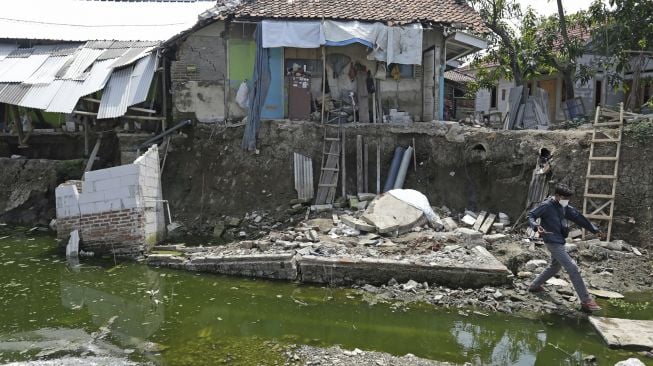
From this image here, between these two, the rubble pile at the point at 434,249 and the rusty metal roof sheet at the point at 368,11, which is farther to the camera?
the rusty metal roof sheet at the point at 368,11

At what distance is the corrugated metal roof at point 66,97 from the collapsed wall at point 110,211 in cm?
396

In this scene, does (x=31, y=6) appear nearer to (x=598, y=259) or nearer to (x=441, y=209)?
(x=441, y=209)

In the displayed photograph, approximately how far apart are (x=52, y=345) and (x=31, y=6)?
51.4 feet

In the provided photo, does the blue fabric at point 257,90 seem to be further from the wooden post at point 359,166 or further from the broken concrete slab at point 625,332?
the broken concrete slab at point 625,332

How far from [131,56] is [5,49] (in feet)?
16.6

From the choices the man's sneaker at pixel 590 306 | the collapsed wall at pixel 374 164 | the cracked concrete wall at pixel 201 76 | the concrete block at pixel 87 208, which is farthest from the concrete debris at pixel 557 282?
the cracked concrete wall at pixel 201 76

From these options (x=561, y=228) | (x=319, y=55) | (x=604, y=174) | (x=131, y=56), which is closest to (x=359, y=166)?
(x=319, y=55)

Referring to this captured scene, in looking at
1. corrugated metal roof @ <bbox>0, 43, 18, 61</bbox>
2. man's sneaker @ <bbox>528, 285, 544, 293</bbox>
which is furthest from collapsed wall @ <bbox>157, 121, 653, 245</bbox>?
corrugated metal roof @ <bbox>0, 43, 18, 61</bbox>

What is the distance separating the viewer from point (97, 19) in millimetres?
16797

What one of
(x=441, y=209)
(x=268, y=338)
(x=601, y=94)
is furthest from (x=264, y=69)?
(x=601, y=94)

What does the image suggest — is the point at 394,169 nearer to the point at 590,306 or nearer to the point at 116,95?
the point at 590,306

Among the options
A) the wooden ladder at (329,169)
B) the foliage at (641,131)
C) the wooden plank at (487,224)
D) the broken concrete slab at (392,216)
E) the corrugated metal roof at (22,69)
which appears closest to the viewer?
the broken concrete slab at (392,216)

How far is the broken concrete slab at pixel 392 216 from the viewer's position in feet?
31.7

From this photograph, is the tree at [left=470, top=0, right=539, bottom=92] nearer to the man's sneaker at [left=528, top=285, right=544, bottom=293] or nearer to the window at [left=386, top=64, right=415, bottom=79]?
the window at [left=386, top=64, right=415, bottom=79]
